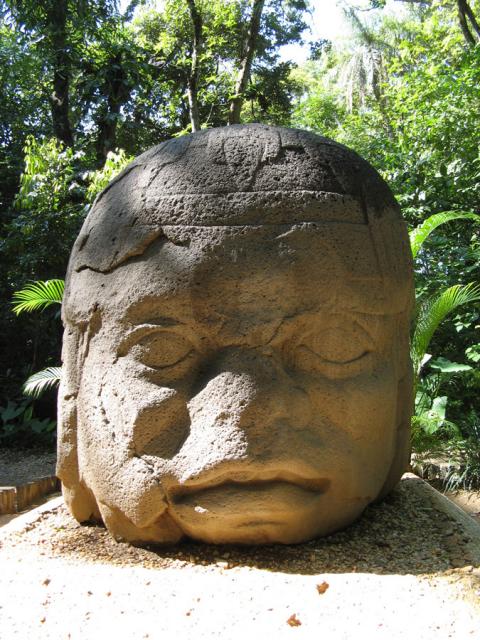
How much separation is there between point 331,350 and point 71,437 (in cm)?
109

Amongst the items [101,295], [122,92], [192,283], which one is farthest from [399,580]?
[122,92]

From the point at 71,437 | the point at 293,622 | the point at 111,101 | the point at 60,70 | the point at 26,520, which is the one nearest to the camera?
the point at 293,622

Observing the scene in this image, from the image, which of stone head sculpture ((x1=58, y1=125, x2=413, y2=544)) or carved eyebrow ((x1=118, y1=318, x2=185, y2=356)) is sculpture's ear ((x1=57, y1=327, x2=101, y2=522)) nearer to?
stone head sculpture ((x1=58, y1=125, x2=413, y2=544))

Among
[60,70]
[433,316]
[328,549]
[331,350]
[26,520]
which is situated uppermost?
[60,70]

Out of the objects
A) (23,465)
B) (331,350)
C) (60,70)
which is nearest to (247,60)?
(60,70)

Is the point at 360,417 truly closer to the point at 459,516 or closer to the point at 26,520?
the point at 459,516

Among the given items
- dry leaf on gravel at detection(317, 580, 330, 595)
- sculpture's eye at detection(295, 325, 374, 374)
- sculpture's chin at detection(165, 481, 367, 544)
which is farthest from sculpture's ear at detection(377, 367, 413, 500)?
dry leaf on gravel at detection(317, 580, 330, 595)

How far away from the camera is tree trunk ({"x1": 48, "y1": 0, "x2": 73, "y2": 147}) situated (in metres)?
8.02

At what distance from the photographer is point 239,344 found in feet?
7.19

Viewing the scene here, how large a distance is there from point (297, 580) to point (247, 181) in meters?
1.35

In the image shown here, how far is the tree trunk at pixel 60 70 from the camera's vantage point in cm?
802

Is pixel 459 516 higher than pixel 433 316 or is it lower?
lower

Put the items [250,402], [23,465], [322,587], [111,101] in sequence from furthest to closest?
[111,101], [23,465], [250,402], [322,587]

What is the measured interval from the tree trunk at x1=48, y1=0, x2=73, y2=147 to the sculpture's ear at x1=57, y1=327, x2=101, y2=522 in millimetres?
6267
